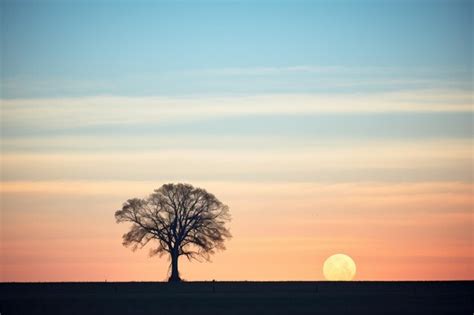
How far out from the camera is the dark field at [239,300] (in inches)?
2594

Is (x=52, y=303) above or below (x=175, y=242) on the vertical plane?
below

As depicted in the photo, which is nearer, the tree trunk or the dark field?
the dark field

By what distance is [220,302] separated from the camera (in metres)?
73.6

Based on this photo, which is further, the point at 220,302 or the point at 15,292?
the point at 15,292

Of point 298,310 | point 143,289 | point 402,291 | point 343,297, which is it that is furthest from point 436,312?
A: point 143,289

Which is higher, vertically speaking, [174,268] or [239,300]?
[174,268]

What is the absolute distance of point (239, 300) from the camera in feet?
247

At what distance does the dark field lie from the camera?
6588 cm

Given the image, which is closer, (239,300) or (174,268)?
(239,300)

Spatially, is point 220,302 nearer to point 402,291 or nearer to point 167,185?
point 402,291

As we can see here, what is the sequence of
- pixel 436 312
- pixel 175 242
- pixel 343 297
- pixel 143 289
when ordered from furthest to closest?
pixel 175 242 < pixel 143 289 < pixel 343 297 < pixel 436 312

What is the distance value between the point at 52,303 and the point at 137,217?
141ft

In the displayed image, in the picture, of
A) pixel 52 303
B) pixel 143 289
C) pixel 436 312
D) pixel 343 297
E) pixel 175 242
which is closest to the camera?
pixel 436 312

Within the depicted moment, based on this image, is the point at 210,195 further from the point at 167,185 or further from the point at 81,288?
the point at 81,288
